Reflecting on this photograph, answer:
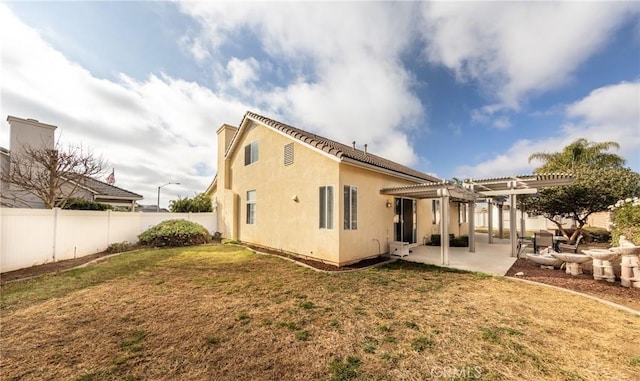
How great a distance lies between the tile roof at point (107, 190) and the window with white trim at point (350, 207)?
19176mm

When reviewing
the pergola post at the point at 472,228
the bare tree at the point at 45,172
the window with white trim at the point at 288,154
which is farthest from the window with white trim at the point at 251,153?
the pergola post at the point at 472,228

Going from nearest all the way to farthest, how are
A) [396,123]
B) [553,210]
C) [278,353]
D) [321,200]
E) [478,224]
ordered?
[278,353]
[321,200]
[553,210]
[396,123]
[478,224]

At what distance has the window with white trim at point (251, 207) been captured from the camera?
14.0 meters

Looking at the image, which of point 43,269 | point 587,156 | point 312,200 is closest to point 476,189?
point 312,200

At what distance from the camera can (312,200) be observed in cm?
999

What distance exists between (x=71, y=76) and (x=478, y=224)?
3918 cm

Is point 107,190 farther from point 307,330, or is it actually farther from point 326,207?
point 307,330

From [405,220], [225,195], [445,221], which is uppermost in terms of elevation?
[225,195]

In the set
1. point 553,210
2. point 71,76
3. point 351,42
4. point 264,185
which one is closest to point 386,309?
point 264,185

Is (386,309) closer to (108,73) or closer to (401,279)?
(401,279)

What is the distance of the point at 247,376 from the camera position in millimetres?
3094

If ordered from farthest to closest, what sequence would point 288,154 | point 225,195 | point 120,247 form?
point 225,195 → point 120,247 → point 288,154

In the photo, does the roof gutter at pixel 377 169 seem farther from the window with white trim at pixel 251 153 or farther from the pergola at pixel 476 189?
the window with white trim at pixel 251 153

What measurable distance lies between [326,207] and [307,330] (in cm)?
540
